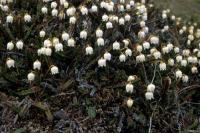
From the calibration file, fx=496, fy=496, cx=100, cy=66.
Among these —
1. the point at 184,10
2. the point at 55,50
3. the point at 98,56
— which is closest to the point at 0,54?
the point at 55,50

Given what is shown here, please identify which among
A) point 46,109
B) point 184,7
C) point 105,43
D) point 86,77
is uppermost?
point 184,7

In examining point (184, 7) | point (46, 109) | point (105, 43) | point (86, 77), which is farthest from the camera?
point (184, 7)

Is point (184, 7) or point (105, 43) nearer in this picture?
point (105, 43)

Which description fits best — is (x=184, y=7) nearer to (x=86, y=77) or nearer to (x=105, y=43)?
(x=105, y=43)

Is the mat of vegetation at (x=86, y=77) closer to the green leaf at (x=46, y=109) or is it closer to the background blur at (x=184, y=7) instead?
the green leaf at (x=46, y=109)

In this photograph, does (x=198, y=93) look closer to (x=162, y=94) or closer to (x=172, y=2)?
(x=162, y=94)

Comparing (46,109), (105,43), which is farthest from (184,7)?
(46,109)

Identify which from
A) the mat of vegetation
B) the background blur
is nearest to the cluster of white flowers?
the mat of vegetation
